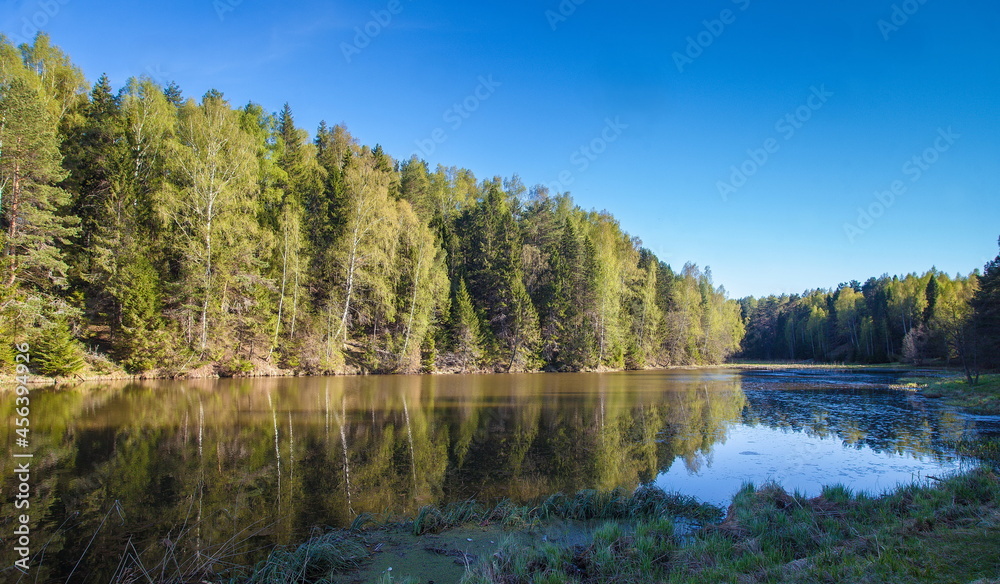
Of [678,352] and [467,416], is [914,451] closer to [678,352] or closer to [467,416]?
[467,416]

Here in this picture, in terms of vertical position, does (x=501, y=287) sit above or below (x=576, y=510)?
above

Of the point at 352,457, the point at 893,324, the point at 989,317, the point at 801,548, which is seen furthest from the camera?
the point at 893,324

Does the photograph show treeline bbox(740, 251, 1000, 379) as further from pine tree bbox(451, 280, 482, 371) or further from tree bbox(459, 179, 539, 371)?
pine tree bbox(451, 280, 482, 371)

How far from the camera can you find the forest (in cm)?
2575

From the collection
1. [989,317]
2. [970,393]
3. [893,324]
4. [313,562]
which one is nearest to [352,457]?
[313,562]

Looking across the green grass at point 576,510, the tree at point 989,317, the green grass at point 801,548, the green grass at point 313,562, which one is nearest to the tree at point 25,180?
the green grass at point 313,562

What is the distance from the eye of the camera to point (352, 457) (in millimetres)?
11172

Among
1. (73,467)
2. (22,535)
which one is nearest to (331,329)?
(73,467)

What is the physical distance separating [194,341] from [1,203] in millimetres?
11711

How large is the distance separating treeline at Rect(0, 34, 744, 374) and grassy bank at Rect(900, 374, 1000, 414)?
98.4 ft

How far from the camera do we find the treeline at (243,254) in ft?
83.1

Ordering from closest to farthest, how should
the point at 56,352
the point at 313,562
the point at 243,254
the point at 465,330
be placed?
1. the point at 313,562
2. the point at 56,352
3. the point at 243,254
4. the point at 465,330

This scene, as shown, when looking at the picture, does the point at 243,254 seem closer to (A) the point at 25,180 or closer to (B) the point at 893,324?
(A) the point at 25,180

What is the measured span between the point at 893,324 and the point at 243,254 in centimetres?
10529
